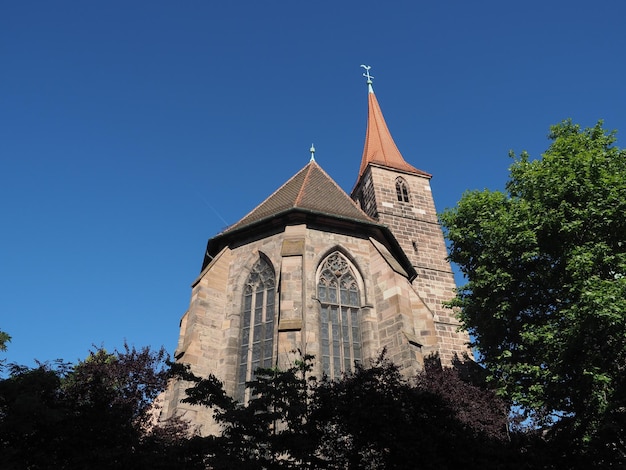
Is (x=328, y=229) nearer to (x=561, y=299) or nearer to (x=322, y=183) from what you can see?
(x=322, y=183)

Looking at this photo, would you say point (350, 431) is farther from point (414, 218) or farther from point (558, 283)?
point (414, 218)

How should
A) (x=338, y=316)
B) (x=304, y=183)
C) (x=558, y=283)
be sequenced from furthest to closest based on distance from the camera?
(x=304, y=183) < (x=338, y=316) < (x=558, y=283)

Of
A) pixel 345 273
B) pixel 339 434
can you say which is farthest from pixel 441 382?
pixel 339 434

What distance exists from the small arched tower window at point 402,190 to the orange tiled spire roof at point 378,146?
2.46 feet

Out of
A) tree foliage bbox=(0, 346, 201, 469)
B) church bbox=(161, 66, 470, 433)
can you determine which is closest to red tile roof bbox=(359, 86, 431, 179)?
church bbox=(161, 66, 470, 433)

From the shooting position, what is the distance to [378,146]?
27812mm

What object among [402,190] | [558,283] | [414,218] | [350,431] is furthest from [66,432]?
[402,190]

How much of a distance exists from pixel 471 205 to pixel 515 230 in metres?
2.27

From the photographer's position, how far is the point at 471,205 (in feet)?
47.2

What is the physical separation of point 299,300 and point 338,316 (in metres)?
1.20

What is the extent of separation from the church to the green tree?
79.8 inches

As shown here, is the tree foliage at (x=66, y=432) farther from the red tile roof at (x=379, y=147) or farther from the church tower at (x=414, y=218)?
the red tile roof at (x=379, y=147)

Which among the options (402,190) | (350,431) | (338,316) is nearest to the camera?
(350,431)

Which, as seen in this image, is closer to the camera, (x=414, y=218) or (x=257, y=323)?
(x=257, y=323)
